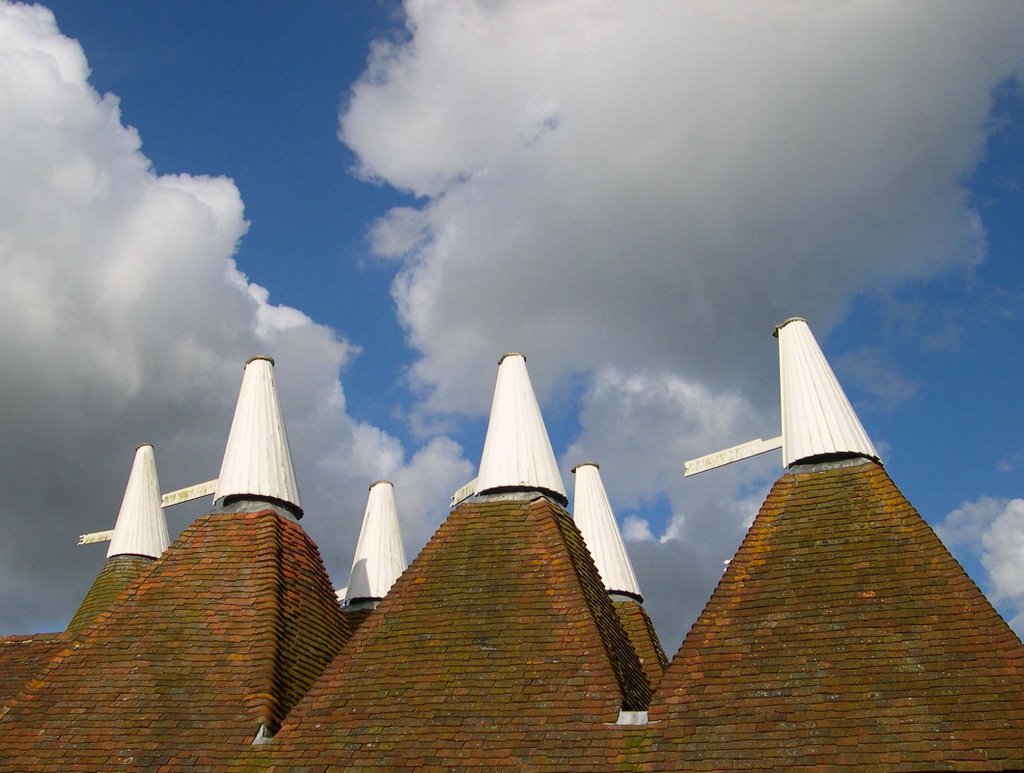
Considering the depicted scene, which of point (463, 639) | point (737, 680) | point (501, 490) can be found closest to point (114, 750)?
point (463, 639)

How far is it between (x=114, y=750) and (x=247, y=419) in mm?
4506

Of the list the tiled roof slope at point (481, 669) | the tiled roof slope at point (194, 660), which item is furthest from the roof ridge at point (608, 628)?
the tiled roof slope at point (194, 660)

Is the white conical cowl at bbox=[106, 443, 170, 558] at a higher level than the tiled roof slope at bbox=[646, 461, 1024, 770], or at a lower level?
higher

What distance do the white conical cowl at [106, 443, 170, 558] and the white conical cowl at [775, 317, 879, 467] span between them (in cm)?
1092

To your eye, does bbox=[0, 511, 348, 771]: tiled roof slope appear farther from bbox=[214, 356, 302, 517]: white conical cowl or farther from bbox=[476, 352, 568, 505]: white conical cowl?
bbox=[476, 352, 568, 505]: white conical cowl

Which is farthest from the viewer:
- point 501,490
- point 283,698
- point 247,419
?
point 247,419

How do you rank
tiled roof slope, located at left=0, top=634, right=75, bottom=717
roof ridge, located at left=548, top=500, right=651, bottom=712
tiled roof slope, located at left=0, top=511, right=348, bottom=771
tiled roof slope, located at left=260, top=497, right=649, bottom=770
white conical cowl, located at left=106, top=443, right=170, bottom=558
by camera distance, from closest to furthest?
tiled roof slope, located at left=260, top=497, right=649, bottom=770
roof ridge, located at left=548, top=500, right=651, bottom=712
tiled roof slope, located at left=0, top=511, right=348, bottom=771
tiled roof slope, located at left=0, top=634, right=75, bottom=717
white conical cowl, located at left=106, top=443, right=170, bottom=558

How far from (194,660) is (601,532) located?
23.3 ft

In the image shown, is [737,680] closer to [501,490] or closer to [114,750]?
[501,490]

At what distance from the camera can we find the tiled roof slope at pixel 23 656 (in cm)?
1262

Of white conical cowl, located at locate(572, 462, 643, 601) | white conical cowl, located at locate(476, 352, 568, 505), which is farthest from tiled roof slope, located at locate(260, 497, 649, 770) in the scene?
white conical cowl, located at locate(572, 462, 643, 601)

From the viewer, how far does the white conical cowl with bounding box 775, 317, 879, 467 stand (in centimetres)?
970

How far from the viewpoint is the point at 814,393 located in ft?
33.4

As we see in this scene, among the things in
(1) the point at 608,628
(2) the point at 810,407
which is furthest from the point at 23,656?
(2) the point at 810,407
